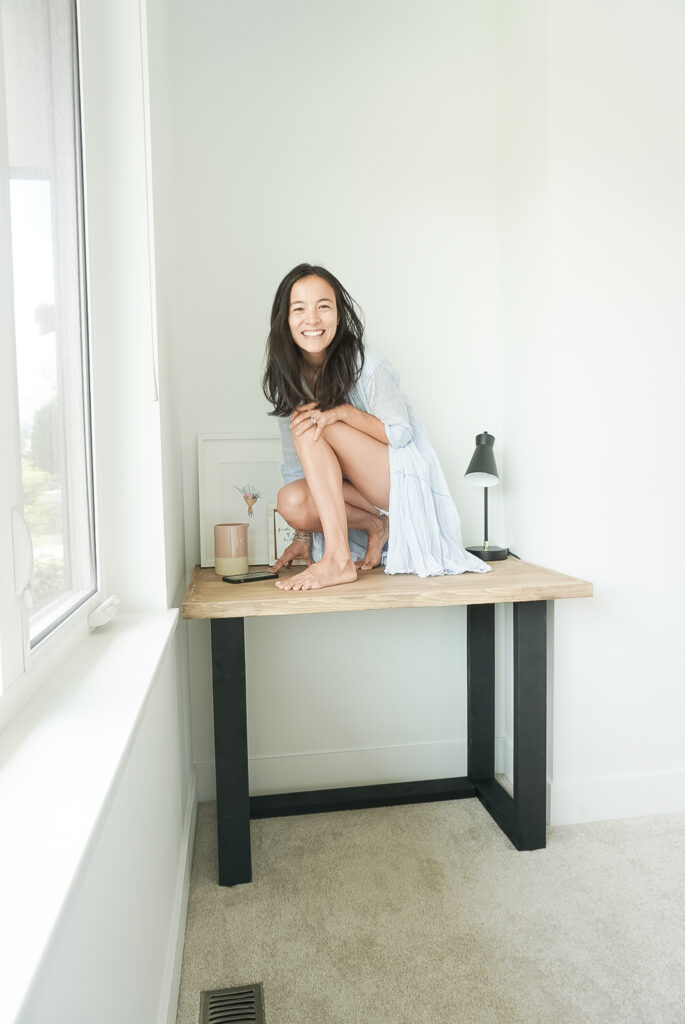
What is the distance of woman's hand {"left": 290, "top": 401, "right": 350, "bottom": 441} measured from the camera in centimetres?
176

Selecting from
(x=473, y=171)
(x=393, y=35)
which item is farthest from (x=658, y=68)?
(x=393, y=35)

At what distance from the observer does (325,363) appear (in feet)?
5.93

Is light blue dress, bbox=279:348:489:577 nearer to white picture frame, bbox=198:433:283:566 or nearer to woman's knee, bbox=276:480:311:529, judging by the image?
woman's knee, bbox=276:480:311:529

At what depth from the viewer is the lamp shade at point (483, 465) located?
1.94 metres

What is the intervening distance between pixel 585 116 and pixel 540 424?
815mm

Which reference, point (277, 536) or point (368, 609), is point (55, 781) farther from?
point (277, 536)

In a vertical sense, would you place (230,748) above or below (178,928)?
above

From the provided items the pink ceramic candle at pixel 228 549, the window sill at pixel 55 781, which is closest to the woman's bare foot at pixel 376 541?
the pink ceramic candle at pixel 228 549

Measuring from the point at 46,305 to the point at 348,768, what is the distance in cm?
163

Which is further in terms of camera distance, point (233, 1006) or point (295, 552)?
point (295, 552)

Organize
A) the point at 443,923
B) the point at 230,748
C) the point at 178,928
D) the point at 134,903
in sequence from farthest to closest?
the point at 230,748 → the point at 443,923 → the point at 178,928 → the point at 134,903

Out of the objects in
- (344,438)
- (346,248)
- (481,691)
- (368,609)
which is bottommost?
(481,691)

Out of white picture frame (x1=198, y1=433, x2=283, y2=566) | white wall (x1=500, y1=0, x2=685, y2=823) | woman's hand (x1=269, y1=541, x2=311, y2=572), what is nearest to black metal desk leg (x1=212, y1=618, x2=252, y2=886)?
woman's hand (x1=269, y1=541, x2=311, y2=572)

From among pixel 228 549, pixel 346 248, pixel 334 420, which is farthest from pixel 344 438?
pixel 346 248
